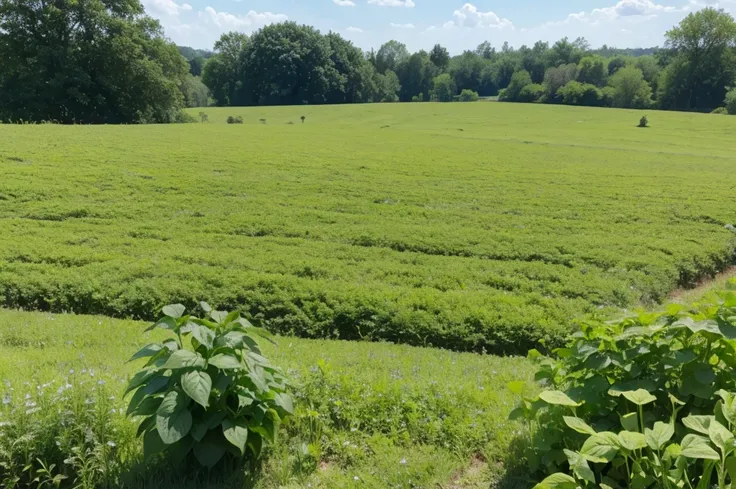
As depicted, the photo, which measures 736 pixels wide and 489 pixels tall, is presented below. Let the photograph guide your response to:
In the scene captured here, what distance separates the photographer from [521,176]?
23.3 m

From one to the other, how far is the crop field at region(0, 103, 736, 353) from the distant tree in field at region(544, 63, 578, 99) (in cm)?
9417

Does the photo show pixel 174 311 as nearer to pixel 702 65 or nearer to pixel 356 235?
pixel 356 235

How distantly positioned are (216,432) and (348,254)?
8190mm

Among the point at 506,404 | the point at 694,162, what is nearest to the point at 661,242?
the point at 506,404

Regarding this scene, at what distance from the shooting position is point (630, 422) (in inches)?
115

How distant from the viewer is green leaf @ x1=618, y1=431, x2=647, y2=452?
2619mm

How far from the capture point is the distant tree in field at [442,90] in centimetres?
14200

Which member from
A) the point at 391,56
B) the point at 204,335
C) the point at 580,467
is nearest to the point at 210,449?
the point at 204,335


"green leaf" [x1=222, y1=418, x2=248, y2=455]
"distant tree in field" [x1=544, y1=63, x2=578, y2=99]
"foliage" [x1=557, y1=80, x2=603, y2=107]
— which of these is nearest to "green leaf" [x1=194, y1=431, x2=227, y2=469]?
"green leaf" [x1=222, y1=418, x2=248, y2=455]

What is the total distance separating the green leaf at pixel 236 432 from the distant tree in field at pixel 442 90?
476ft

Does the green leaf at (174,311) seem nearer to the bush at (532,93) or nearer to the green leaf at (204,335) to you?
the green leaf at (204,335)

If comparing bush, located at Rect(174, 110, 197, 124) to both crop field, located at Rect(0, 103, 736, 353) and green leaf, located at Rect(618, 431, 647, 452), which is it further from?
green leaf, located at Rect(618, 431, 647, 452)

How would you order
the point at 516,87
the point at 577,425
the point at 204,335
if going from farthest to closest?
the point at 516,87 < the point at 204,335 < the point at 577,425

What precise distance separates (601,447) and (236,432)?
2.09 meters
